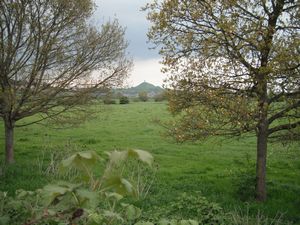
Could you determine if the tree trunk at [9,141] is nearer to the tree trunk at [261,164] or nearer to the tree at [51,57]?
the tree at [51,57]

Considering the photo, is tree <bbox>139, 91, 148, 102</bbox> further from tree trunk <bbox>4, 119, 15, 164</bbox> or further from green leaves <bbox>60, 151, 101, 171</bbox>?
green leaves <bbox>60, 151, 101, 171</bbox>

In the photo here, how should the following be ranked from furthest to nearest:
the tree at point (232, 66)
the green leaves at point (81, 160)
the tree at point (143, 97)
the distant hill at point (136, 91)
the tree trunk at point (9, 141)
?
the tree at point (143, 97) < the distant hill at point (136, 91) < the tree trunk at point (9, 141) < the tree at point (232, 66) < the green leaves at point (81, 160)

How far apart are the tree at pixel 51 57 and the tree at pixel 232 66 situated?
3.43 meters

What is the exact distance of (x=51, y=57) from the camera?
1171cm

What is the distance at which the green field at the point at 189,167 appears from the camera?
387 inches

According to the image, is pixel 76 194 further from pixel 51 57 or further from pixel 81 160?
pixel 51 57

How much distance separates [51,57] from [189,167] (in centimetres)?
654

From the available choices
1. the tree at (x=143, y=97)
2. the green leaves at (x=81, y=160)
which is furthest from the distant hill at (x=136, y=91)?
the green leaves at (x=81, y=160)

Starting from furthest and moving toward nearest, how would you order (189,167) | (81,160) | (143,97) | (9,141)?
(143,97)
(189,167)
(9,141)
(81,160)

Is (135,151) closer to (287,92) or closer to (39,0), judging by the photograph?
(287,92)

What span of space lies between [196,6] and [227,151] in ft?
35.0

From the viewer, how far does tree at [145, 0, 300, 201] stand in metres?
8.34

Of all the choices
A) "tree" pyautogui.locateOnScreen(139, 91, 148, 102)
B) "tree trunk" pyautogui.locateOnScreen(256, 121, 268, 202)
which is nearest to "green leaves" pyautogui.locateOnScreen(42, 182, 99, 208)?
"tree trunk" pyautogui.locateOnScreen(256, 121, 268, 202)

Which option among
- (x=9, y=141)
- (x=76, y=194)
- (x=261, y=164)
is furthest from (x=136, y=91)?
(x=76, y=194)
